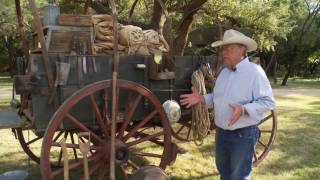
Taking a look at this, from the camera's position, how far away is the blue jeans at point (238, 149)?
12.0ft

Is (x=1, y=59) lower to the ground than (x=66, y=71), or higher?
lower

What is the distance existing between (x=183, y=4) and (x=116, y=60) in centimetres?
801

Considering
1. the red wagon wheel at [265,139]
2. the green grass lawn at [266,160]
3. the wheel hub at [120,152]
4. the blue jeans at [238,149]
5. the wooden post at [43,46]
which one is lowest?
the green grass lawn at [266,160]

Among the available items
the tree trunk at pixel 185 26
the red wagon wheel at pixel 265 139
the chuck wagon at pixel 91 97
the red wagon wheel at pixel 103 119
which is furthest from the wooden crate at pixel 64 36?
the tree trunk at pixel 185 26

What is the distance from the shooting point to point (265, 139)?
7.61 m

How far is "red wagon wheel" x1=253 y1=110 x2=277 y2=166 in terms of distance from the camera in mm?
5926

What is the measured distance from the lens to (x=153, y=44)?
16.8ft

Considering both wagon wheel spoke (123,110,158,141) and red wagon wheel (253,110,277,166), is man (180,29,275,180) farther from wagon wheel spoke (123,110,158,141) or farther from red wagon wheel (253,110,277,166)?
red wagon wheel (253,110,277,166)

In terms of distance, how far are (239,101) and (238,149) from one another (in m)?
0.41

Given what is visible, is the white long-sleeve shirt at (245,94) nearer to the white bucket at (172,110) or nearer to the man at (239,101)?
the man at (239,101)

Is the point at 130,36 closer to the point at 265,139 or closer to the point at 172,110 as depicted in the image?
the point at 172,110

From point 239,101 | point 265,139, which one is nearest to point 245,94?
point 239,101

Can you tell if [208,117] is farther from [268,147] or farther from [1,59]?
[1,59]

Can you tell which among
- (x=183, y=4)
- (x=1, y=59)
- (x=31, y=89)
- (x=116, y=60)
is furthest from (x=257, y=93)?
(x=1, y=59)
